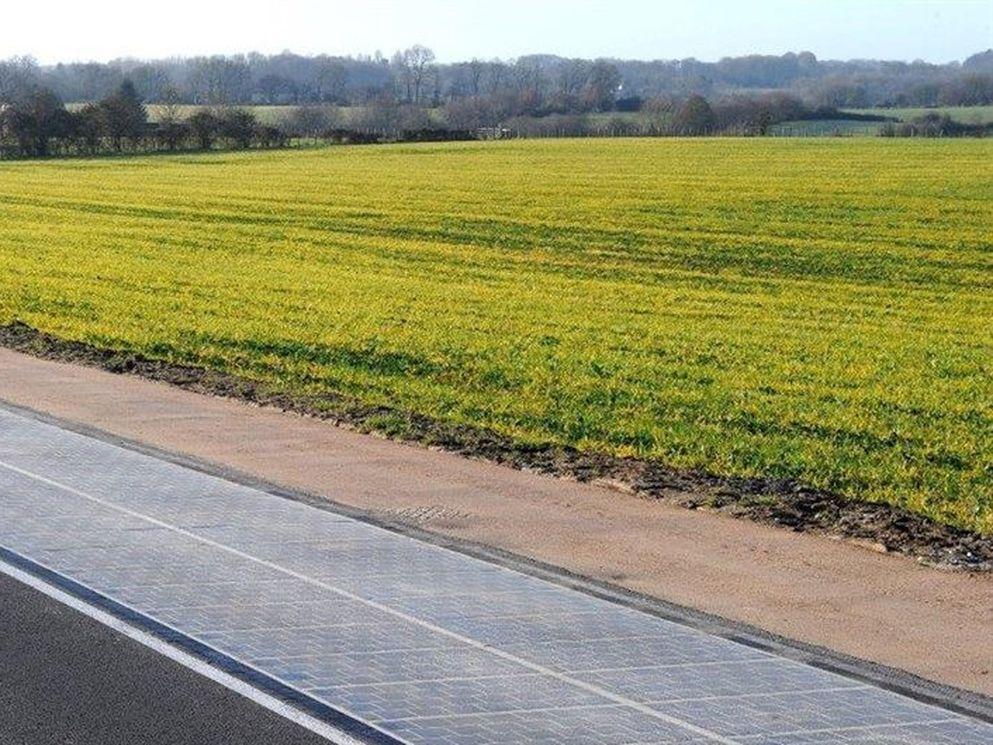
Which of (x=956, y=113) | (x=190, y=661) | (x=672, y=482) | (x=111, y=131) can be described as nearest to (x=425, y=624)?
(x=190, y=661)

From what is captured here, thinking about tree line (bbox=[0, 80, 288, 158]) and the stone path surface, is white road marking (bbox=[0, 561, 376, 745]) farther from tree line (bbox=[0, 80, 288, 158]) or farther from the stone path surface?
tree line (bbox=[0, 80, 288, 158])

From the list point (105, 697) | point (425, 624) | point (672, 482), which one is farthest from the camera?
point (672, 482)

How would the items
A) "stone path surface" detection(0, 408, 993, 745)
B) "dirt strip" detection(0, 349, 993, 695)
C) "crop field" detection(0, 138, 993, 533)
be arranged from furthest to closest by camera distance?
1. "crop field" detection(0, 138, 993, 533)
2. "dirt strip" detection(0, 349, 993, 695)
3. "stone path surface" detection(0, 408, 993, 745)

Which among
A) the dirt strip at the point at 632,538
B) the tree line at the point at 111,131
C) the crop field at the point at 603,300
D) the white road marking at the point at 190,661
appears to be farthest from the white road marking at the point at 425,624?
the tree line at the point at 111,131

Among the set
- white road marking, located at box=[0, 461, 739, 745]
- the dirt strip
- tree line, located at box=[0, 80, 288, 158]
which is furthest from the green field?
white road marking, located at box=[0, 461, 739, 745]

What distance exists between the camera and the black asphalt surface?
8.13m

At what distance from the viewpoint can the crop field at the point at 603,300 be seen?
16.3m

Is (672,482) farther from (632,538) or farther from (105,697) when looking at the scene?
(105,697)

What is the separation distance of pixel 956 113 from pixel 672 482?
116872mm

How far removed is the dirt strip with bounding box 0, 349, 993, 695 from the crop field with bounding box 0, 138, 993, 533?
1.39 meters

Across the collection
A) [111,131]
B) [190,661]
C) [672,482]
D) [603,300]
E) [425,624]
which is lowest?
[111,131]

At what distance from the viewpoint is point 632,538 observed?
12.3 meters

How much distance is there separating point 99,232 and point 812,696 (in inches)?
1530

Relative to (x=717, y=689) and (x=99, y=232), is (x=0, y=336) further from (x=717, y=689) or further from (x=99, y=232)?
(x=99, y=232)
